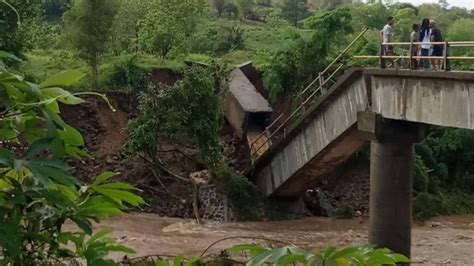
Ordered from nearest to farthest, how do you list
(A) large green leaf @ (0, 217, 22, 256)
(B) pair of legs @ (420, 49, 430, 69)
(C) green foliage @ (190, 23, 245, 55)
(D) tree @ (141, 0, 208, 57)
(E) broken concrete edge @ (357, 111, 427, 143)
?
(A) large green leaf @ (0, 217, 22, 256)
(B) pair of legs @ (420, 49, 430, 69)
(E) broken concrete edge @ (357, 111, 427, 143)
(D) tree @ (141, 0, 208, 57)
(C) green foliage @ (190, 23, 245, 55)

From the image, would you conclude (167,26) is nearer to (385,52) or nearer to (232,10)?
(385,52)

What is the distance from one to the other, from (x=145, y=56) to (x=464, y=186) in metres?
13.3

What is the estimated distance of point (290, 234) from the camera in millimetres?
19375

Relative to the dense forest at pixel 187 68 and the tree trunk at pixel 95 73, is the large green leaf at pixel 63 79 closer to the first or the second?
the dense forest at pixel 187 68

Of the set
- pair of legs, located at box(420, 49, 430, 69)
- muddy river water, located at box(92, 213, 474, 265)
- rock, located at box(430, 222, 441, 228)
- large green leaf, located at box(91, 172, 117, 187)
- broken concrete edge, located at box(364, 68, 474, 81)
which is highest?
large green leaf, located at box(91, 172, 117, 187)

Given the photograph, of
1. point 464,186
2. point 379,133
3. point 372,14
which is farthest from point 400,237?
point 372,14

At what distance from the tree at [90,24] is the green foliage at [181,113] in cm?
555

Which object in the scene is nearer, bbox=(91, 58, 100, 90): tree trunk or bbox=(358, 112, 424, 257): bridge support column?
bbox=(358, 112, 424, 257): bridge support column

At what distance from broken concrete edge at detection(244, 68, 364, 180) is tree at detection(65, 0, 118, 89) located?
718 cm

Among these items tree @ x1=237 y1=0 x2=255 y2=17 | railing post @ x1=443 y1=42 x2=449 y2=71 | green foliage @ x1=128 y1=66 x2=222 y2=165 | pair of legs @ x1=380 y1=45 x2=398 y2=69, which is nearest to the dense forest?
green foliage @ x1=128 y1=66 x2=222 y2=165

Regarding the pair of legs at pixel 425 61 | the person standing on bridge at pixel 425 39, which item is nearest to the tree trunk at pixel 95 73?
the person standing on bridge at pixel 425 39

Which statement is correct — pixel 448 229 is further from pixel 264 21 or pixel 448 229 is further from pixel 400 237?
pixel 264 21

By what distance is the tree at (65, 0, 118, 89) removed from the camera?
24.1 m

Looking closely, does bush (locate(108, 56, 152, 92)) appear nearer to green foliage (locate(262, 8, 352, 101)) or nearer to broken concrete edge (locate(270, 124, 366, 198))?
green foliage (locate(262, 8, 352, 101))
